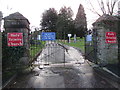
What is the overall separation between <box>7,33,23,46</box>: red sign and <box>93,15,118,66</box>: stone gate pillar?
15.7ft

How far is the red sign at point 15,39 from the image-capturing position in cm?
599

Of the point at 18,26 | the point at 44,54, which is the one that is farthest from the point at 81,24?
the point at 18,26

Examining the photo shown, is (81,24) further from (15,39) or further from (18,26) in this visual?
(15,39)

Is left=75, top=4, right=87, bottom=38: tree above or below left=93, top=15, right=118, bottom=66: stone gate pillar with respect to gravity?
above

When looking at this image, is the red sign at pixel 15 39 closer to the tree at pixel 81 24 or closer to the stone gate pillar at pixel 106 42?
the stone gate pillar at pixel 106 42

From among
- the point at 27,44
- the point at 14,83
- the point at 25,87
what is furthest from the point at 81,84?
the point at 27,44

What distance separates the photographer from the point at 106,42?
6340mm

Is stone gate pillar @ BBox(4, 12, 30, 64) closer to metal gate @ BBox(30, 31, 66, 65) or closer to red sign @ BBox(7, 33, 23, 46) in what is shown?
red sign @ BBox(7, 33, 23, 46)

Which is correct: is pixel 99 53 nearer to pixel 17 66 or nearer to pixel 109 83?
pixel 109 83

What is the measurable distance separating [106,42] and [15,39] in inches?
197

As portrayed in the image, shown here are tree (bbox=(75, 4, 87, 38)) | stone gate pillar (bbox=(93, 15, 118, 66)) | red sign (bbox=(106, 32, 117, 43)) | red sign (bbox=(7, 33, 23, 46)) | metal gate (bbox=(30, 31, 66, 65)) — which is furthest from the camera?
tree (bbox=(75, 4, 87, 38))

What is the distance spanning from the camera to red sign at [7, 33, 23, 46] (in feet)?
19.7

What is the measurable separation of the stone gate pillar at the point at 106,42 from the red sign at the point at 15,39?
4.77 m

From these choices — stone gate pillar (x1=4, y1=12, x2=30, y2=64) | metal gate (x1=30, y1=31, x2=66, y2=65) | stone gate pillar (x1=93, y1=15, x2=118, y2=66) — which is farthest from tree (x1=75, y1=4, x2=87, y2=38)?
stone gate pillar (x1=4, y1=12, x2=30, y2=64)
